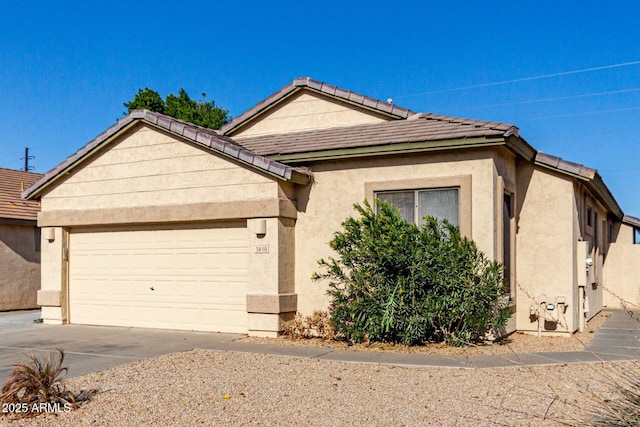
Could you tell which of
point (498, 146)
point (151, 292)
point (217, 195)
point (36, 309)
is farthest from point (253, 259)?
point (36, 309)

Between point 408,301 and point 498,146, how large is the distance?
10.8 feet

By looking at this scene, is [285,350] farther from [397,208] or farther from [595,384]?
[595,384]

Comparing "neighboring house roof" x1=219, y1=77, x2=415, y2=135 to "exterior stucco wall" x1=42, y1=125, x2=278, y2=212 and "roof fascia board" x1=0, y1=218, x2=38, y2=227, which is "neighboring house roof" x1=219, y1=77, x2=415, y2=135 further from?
"roof fascia board" x1=0, y1=218, x2=38, y2=227

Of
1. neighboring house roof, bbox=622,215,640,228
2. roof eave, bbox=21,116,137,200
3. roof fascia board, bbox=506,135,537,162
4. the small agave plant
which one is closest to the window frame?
roof fascia board, bbox=506,135,537,162

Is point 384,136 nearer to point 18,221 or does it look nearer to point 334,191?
point 334,191

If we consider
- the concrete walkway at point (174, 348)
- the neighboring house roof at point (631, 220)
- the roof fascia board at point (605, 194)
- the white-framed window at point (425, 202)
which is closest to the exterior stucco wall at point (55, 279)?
the concrete walkway at point (174, 348)

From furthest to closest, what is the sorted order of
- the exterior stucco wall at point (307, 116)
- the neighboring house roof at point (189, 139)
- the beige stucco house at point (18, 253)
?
the beige stucco house at point (18, 253) → the exterior stucco wall at point (307, 116) → the neighboring house roof at point (189, 139)

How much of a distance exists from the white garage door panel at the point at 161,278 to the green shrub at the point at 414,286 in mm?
2605

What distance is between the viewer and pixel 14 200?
65.8ft

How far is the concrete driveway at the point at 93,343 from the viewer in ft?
32.1

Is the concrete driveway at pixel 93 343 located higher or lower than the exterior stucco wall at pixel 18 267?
lower

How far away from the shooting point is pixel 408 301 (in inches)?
424

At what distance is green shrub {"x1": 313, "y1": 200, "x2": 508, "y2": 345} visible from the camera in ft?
34.7

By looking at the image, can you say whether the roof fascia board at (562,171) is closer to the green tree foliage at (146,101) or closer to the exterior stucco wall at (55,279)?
the exterior stucco wall at (55,279)
